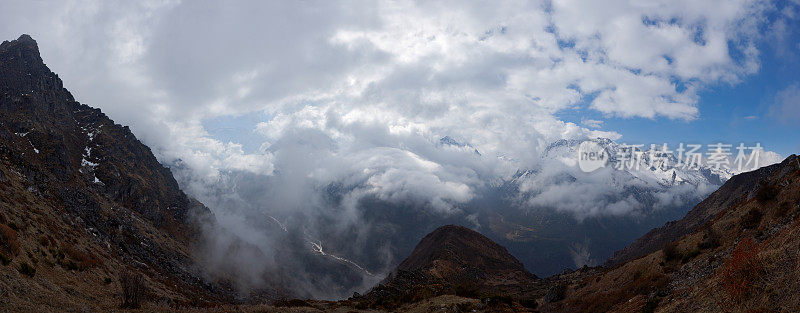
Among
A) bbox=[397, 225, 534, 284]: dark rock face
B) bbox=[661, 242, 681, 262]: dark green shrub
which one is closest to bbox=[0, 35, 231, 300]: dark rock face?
bbox=[397, 225, 534, 284]: dark rock face

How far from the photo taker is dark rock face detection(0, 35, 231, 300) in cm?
8156

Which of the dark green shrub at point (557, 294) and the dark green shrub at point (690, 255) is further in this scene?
the dark green shrub at point (557, 294)

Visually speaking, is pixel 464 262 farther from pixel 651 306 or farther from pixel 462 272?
pixel 651 306

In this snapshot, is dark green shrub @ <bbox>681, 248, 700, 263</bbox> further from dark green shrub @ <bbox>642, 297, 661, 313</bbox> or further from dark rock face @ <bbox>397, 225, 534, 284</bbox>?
dark rock face @ <bbox>397, 225, 534, 284</bbox>

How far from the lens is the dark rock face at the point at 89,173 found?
3211 inches

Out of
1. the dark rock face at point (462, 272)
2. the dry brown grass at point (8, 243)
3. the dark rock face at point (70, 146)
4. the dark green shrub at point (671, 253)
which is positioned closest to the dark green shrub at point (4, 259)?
the dry brown grass at point (8, 243)

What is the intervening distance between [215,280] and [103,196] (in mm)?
48842

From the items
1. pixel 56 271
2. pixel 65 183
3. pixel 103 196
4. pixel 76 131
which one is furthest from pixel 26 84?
pixel 56 271

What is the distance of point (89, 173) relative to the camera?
125062 mm

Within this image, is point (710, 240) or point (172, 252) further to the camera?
point (172, 252)

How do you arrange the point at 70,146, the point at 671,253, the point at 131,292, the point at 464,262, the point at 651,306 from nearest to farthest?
1. the point at 651,306
2. the point at 131,292
3. the point at 671,253
4. the point at 70,146
5. the point at 464,262

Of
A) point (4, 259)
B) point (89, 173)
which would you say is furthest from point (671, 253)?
point (89, 173)

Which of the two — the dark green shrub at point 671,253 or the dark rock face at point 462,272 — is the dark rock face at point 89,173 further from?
Result: the dark green shrub at point 671,253

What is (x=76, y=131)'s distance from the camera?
148125mm
